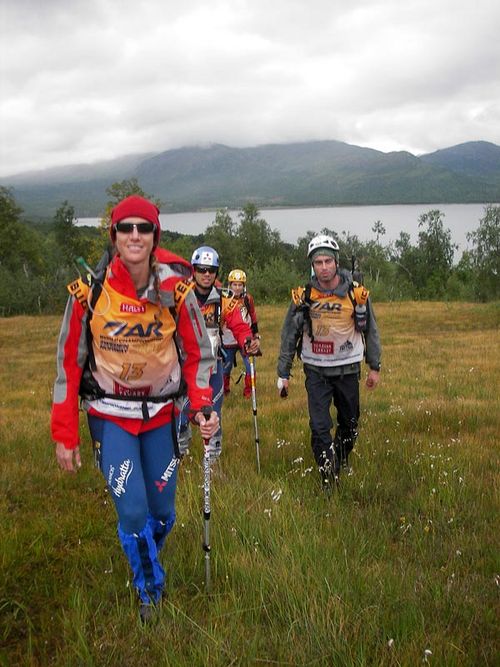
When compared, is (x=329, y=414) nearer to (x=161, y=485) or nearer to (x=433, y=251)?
(x=161, y=485)

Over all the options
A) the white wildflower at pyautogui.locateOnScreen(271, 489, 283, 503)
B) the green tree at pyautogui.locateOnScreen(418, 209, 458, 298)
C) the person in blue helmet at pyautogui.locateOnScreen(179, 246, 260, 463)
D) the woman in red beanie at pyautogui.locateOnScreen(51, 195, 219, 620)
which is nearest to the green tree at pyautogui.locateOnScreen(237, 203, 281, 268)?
the green tree at pyautogui.locateOnScreen(418, 209, 458, 298)

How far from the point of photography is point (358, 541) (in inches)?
171

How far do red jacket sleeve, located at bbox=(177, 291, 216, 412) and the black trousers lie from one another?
2.45 metres

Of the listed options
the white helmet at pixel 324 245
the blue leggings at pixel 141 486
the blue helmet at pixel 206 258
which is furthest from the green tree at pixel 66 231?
the blue leggings at pixel 141 486

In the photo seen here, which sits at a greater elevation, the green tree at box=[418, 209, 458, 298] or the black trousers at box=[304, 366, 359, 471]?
the green tree at box=[418, 209, 458, 298]

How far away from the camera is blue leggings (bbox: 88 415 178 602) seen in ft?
11.5

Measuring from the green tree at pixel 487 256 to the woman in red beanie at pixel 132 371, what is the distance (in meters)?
67.4

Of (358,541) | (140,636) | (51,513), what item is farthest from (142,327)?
(51,513)

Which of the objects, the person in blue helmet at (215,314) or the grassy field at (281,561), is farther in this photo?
the person in blue helmet at (215,314)

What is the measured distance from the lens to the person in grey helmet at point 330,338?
5.95 metres

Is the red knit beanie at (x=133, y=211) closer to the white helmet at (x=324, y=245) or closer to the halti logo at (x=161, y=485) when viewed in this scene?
the halti logo at (x=161, y=485)

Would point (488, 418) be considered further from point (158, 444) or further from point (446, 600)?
point (158, 444)

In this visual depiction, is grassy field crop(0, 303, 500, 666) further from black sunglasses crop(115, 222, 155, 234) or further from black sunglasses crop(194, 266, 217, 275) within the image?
black sunglasses crop(115, 222, 155, 234)

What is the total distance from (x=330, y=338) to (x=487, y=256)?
246ft
